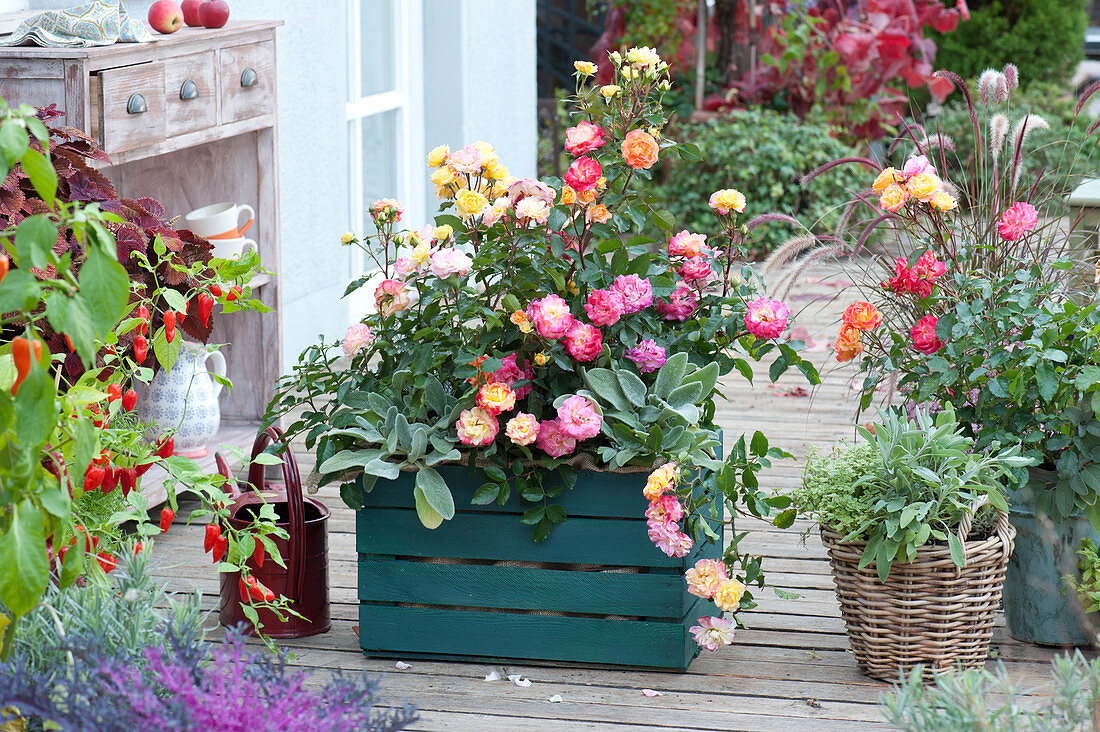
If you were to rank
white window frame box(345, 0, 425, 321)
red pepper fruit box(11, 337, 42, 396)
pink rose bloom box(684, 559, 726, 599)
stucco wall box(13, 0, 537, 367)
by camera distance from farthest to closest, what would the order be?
white window frame box(345, 0, 425, 321) → stucco wall box(13, 0, 537, 367) → pink rose bloom box(684, 559, 726, 599) → red pepper fruit box(11, 337, 42, 396)

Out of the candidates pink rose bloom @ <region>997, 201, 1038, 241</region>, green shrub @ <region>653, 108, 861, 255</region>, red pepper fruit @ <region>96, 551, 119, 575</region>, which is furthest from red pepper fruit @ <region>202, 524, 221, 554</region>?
green shrub @ <region>653, 108, 861, 255</region>

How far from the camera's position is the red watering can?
2.08 m

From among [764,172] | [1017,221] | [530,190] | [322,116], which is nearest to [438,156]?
[530,190]

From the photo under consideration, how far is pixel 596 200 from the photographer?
2.00m

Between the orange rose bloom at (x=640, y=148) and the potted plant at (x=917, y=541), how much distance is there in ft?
1.79

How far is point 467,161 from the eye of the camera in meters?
1.93

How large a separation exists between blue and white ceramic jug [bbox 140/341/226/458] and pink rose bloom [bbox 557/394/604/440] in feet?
3.68

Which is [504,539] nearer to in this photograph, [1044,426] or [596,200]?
[596,200]

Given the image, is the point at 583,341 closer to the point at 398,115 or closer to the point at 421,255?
the point at 421,255

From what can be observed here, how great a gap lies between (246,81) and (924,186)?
1.61m

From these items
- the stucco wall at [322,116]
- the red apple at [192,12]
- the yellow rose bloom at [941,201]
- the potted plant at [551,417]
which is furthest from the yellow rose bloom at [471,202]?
the stucco wall at [322,116]

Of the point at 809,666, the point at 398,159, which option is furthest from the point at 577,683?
the point at 398,159

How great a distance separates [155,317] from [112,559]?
89cm

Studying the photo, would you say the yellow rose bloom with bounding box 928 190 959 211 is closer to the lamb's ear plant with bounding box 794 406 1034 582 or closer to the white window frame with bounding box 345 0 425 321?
the lamb's ear plant with bounding box 794 406 1034 582
